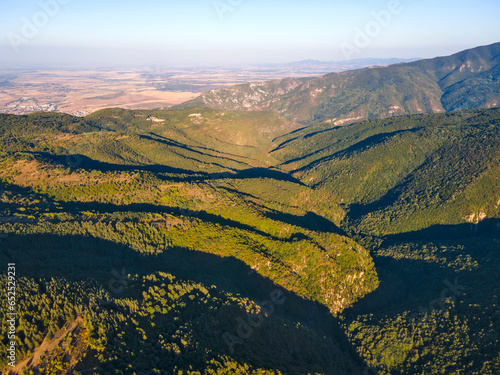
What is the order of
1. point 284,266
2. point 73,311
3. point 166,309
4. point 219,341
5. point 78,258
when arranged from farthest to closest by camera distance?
point 284,266, point 78,258, point 166,309, point 219,341, point 73,311

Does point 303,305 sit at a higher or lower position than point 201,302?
lower

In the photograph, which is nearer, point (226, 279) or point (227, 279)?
point (226, 279)

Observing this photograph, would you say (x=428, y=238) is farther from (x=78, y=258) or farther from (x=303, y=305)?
(x=78, y=258)

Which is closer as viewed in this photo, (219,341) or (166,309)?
(219,341)

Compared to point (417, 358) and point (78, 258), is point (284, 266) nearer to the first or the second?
point (417, 358)

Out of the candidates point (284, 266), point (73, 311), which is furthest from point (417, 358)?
point (73, 311)

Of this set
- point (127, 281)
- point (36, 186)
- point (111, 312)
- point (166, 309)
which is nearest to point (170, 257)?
point (127, 281)

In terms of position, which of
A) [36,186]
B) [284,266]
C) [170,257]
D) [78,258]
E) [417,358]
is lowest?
[417,358]

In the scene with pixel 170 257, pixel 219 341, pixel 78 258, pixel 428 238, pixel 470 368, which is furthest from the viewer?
pixel 428 238

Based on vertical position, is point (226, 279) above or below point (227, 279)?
above
